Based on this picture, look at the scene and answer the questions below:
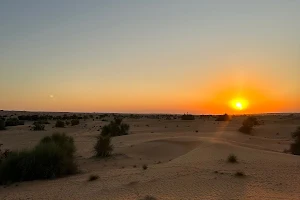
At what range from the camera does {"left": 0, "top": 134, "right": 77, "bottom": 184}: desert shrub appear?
16.4 m

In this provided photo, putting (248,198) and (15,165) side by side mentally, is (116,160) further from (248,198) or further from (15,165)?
(248,198)

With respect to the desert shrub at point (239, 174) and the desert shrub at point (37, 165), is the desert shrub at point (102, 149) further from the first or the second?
the desert shrub at point (239, 174)

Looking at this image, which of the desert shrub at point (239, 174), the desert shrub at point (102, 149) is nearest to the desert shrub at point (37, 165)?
the desert shrub at point (102, 149)

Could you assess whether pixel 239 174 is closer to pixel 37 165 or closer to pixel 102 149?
pixel 37 165

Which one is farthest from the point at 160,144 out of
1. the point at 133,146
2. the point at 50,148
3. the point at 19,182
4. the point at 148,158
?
the point at 19,182

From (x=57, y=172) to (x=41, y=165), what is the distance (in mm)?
761

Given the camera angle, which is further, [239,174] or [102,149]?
[102,149]

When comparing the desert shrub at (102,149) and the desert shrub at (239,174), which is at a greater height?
the desert shrub at (102,149)

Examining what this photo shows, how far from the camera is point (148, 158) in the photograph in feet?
74.2

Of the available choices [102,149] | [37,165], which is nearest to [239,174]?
[37,165]

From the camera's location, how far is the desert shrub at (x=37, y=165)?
647 inches

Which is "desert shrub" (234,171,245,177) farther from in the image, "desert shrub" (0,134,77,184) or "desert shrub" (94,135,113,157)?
"desert shrub" (94,135,113,157)

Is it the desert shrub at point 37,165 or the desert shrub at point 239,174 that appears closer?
the desert shrub at point 239,174

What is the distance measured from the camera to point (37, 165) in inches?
659
